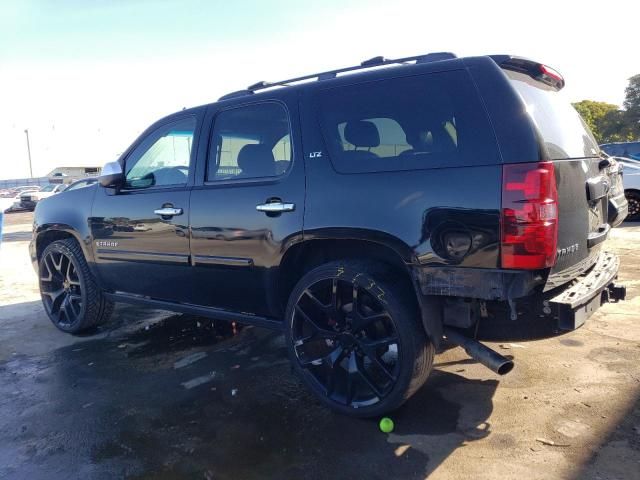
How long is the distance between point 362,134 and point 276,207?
70 cm

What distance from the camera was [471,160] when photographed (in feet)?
8.32

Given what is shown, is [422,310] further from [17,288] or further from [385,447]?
[17,288]

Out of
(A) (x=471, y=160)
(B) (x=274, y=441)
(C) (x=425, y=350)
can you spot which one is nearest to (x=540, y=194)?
(A) (x=471, y=160)

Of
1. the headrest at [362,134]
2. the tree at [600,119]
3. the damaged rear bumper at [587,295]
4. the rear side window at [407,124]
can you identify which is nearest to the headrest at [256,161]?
the rear side window at [407,124]

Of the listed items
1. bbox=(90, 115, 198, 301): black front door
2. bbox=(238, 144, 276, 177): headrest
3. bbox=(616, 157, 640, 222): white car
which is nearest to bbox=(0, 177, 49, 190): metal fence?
bbox=(616, 157, 640, 222): white car

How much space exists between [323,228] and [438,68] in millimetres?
1092

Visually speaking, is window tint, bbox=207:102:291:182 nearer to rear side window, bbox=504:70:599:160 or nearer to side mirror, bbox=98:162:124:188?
side mirror, bbox=98:162:124:188

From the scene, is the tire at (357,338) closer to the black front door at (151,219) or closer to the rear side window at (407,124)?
the rear side window at (407,124)

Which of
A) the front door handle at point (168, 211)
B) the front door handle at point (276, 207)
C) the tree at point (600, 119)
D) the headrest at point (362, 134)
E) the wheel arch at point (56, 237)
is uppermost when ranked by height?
the tree at point (600, 119)

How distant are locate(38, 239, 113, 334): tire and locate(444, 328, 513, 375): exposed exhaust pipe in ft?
11.0

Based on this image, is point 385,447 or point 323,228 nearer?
point 385,447

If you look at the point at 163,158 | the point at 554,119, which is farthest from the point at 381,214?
the point at 163,158

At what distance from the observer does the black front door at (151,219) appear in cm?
383

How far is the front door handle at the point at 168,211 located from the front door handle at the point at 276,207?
791 mm
